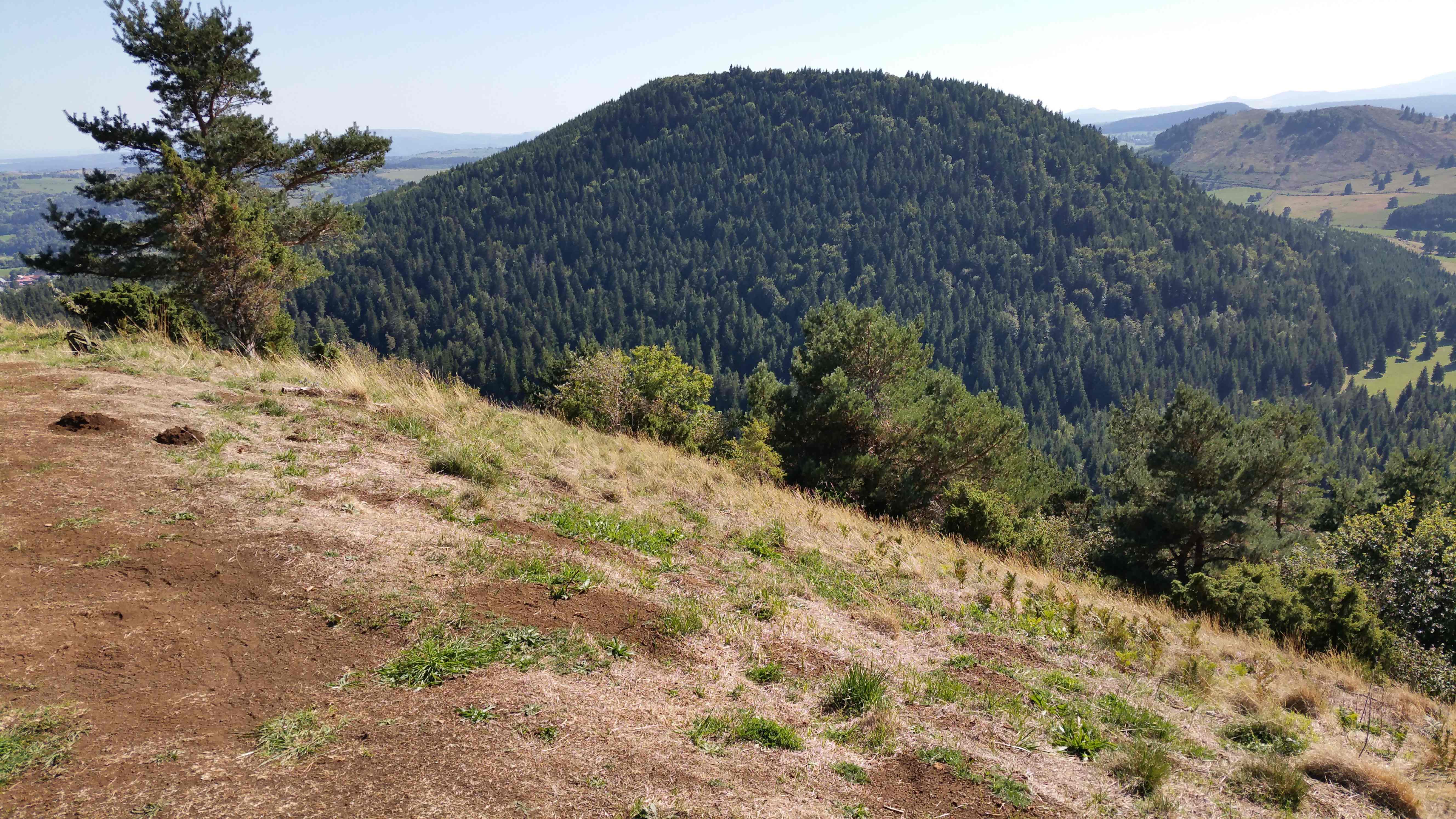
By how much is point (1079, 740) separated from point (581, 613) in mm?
4113

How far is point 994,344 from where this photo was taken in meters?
164

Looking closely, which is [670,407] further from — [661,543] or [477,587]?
[477,587]

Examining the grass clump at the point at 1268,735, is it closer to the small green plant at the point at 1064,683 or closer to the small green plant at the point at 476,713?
the small green plant at the point at 1064,683

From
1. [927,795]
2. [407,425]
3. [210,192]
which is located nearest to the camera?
[927,795]

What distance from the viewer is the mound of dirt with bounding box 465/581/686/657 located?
18.0 ft

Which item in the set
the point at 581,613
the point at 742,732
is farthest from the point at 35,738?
the point at 742,732

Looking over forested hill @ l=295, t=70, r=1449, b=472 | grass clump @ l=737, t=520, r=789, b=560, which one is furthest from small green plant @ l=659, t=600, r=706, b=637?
forested hill @ l=295, t=70, r=1449, b=472

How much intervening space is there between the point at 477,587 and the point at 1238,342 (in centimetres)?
20609

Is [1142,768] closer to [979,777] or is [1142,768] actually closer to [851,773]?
[979,777]

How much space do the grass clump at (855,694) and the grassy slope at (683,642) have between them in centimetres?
14

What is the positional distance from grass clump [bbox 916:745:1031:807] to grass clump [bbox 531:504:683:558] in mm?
3558

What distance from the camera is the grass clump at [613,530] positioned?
24.9 ft

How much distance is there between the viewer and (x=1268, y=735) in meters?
6.07

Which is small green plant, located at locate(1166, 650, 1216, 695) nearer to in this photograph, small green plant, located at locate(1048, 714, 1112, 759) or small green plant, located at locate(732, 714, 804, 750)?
small green plant, located at locate(1048, 714, 1112, 759)
